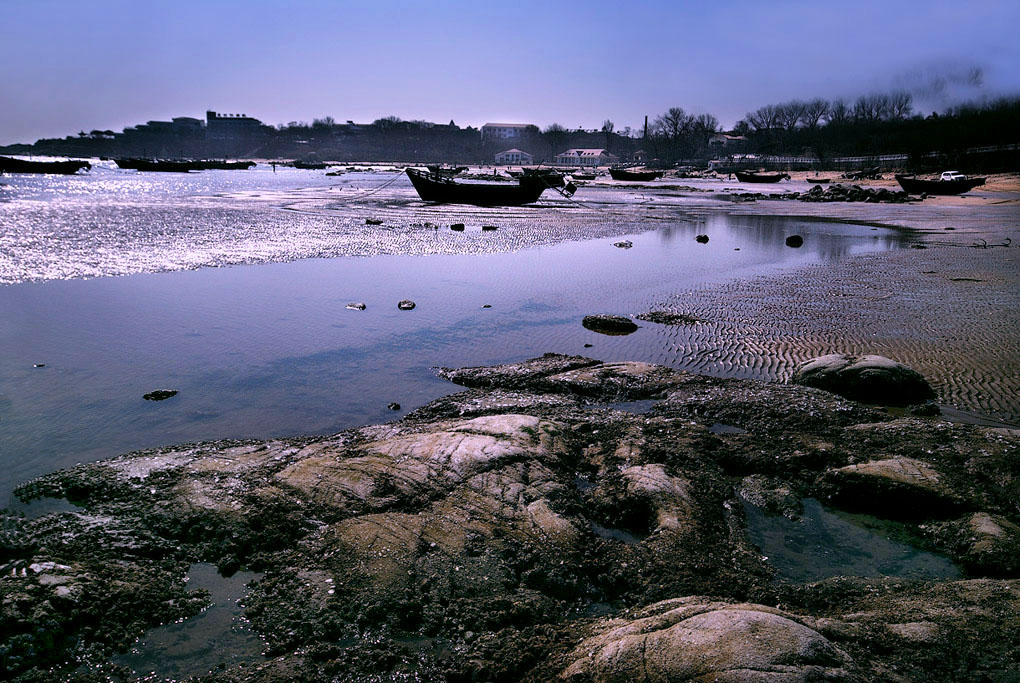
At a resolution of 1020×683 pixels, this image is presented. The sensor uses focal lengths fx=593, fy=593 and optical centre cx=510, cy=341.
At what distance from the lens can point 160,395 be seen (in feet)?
19.4

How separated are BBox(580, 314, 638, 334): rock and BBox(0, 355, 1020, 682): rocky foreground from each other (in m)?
3.34

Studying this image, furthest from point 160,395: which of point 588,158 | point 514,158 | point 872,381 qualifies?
point 514,158

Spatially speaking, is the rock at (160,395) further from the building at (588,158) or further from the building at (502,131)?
the building at (502,131)

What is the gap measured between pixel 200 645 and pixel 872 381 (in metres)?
6.27

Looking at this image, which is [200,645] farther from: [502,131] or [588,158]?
[502,131]

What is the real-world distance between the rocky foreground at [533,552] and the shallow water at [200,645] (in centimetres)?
8

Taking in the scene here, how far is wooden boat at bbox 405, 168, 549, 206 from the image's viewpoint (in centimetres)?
3077

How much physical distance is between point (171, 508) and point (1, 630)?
1.10 m

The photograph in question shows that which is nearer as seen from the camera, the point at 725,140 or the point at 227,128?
the point at 725,140

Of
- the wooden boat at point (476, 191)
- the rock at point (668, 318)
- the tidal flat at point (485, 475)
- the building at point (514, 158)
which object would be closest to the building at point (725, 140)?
the building at point (514, 158)

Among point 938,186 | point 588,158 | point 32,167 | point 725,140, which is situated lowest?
point 938,186

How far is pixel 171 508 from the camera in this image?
12.5 feet

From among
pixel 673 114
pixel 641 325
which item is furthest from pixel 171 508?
pixel 673 114

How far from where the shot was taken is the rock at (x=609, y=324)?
28.4 feet
